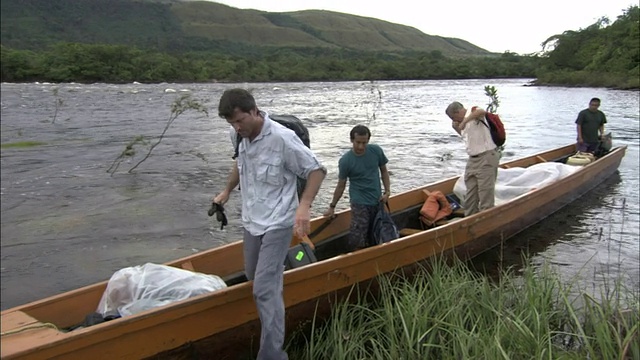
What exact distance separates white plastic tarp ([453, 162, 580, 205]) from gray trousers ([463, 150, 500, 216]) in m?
1.13

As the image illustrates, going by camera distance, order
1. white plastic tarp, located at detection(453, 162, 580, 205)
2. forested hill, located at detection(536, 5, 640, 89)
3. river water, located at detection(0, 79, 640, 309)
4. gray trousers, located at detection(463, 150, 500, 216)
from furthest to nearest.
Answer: forested hill, located at detection(536, 5, 640, 89), white plastic tarp, located at detection(453, 162, 580, 205), river water, located at detection(0, 79, 640, 309), gray trousers, located at detection(463, 150, 500, 216)

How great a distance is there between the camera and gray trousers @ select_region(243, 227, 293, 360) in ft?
11.7

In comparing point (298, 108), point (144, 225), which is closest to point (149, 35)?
point (298, 108)

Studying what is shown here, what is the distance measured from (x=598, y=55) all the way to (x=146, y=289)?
6636 centimetres

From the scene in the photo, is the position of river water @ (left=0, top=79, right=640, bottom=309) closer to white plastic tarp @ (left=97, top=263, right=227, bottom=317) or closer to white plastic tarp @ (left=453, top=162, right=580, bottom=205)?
white plastic tarp @ (left=453, top=162, right=580, bottom=205)

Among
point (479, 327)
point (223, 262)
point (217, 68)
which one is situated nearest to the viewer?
point (479, 327)

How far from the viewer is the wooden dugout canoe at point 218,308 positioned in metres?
3.36

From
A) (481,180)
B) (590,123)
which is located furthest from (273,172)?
(590,123)

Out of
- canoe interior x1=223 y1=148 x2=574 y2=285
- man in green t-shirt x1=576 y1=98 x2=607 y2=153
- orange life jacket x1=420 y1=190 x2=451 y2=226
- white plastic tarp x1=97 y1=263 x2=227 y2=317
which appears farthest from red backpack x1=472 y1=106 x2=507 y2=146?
man in green t-shirt x1=576 y1=98 x2=607 y2=153

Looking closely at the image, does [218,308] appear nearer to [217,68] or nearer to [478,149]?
[478,149]

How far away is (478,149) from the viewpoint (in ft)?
21.7

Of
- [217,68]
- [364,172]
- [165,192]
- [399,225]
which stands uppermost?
[364,172]

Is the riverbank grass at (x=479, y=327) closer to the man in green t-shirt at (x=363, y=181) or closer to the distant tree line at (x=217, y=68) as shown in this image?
the man in green t-shirt at (x=363, y=181)

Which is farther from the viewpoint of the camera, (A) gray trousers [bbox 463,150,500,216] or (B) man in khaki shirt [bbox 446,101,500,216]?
(A) gray trousers [bbox 463,150,500,216]
